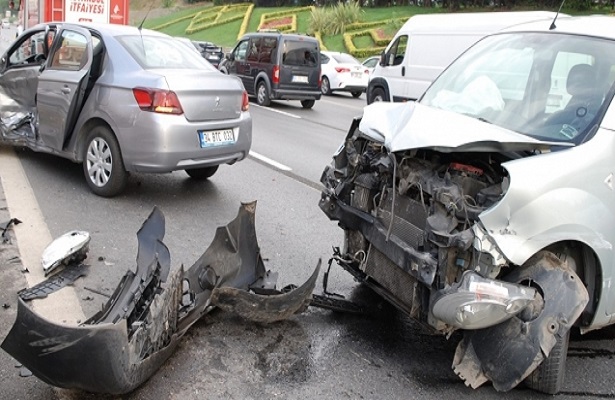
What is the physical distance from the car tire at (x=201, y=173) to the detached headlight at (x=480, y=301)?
15.9ft

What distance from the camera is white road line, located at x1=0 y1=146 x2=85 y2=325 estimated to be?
3954mm

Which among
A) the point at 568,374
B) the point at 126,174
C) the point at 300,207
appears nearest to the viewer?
the point at 568,374

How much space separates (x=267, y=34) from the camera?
55.6 ft

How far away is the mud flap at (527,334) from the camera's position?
10.4 ft

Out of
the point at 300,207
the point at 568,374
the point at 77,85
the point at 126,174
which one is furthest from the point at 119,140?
the point at 568,374

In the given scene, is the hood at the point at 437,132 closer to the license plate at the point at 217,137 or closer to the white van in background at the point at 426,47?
the license plate at the point at 217,137

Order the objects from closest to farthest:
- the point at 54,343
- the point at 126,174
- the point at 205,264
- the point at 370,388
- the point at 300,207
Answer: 1. the point at 54,343
2. the point at 370,388
3. the point at 205,264
4. the point at 126,174
5. the point at 300,207

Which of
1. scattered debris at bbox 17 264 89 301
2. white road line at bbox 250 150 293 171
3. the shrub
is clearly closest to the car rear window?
white road line at bbox 250 150 293 171

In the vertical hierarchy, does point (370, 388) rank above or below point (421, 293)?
below

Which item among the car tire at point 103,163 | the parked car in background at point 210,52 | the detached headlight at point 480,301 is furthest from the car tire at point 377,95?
the detached headlight at point 480,301

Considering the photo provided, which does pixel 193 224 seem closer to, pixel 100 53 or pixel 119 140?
pixel 119 140

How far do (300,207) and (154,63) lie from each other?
218cm

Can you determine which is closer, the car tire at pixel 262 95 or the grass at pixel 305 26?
the car tire at pixel 262 95

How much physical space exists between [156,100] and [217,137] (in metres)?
0.78
